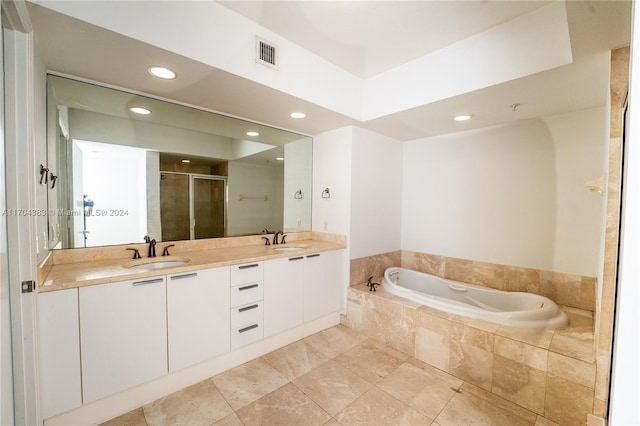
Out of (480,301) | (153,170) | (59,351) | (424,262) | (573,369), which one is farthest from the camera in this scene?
(424,262)

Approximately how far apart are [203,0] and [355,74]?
1433 mm

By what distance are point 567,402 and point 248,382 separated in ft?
7.05

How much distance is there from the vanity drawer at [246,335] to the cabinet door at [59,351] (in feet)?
3.08

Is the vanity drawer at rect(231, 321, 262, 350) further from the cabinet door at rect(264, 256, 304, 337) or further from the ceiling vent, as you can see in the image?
the ceiling vent

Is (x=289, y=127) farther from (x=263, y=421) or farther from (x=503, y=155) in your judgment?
(x=263, y=421)

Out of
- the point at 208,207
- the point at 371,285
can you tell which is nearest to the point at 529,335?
the point at 371,285

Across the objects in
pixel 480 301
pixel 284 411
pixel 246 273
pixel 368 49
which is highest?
pixel 368 49

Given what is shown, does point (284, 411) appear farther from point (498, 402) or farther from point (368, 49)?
point (368, 49)

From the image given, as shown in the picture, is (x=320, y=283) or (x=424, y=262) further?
(x=424, y=262)

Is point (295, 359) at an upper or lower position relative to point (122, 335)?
lower

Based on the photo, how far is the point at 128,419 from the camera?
166 cm

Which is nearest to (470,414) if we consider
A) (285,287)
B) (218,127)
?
(285,287)

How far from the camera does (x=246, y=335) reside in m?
2.23

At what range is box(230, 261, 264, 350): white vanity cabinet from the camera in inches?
84.8
